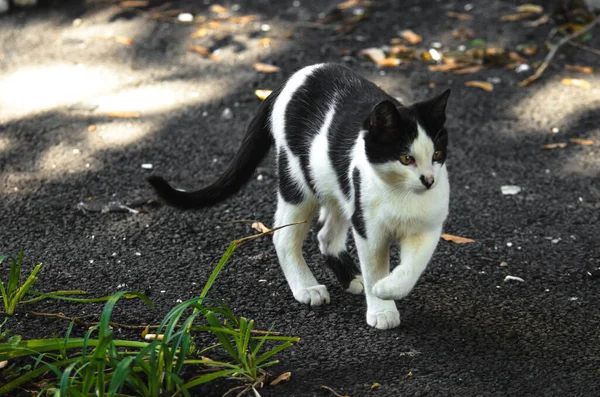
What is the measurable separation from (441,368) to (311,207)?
0.97 m

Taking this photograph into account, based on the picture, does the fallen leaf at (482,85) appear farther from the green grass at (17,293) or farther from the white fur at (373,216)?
the green grass at (17,293)

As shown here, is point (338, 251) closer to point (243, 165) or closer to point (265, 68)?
point (243, 165)

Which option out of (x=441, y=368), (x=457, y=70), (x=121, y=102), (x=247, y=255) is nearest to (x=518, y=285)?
(x=441, y=368)

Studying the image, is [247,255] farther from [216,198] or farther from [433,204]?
[433,204]

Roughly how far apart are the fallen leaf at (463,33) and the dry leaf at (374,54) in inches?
26.1

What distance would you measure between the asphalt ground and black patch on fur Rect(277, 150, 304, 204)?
0.45m

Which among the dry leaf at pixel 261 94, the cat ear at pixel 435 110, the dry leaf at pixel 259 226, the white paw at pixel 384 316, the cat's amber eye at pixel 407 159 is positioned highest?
the cat ear at pixel 435 110

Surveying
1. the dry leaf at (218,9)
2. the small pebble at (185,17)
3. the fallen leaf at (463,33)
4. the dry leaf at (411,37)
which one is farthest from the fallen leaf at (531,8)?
the small pebble at (185,17)

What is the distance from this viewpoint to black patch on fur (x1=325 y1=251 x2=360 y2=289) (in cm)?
405

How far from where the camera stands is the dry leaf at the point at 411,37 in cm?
688

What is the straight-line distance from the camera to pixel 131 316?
12.3ft

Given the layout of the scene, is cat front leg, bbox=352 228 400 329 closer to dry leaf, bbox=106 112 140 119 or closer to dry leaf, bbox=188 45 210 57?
dry leaf, bbox=106 112 140 119

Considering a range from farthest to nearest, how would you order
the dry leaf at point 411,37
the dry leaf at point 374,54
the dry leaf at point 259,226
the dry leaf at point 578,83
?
1. the dry leaf at point 411,37
2. the dry leaf at point 374,54
3. the dry leaf at point 578,83
4. the dry leaf at point 259,226

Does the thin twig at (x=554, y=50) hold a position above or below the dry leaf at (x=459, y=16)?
above
